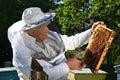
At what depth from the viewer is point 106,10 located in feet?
85.8

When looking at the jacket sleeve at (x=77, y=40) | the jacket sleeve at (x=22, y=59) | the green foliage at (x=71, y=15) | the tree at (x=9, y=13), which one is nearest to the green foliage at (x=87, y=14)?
the green foliage at (x=71, y=15)

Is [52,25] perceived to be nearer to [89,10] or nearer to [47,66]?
[47,66]

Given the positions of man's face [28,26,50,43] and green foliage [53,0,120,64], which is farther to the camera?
green foliage [53,0,120,64]

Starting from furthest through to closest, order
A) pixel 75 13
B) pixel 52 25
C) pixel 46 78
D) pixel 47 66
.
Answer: pixel 75 13 < pixel 52 25 < pixel 47 66 < pixel 46 78

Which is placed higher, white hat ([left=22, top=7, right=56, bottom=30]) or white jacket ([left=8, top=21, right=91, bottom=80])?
white hat ([left=22, top=7, right=56, bottom=30])

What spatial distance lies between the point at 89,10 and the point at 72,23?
4.96 ft

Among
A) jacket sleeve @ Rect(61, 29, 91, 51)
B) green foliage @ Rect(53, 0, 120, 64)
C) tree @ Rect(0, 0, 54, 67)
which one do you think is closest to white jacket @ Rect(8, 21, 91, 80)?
jacket sleeve @ Rect(61, 29, 91, 51)

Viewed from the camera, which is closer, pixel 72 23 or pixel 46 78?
pixel 46 78

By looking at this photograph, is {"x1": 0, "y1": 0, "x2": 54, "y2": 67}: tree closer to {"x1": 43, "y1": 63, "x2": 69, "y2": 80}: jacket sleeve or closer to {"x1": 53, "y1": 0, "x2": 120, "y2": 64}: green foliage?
{"x1": 53, "y1": 0, "x2": 120, "y2": 64}: green foliage

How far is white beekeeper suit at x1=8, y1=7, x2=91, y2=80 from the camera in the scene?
8.79 feet

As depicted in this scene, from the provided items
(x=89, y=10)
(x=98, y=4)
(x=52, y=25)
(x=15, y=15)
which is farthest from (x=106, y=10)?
(x=52, y=25)

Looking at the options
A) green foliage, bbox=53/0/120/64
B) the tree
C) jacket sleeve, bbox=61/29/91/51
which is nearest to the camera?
jacket sleeve, bbox=61/29/91/51

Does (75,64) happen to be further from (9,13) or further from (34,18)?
(9,13)

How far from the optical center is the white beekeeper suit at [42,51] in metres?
2.68
